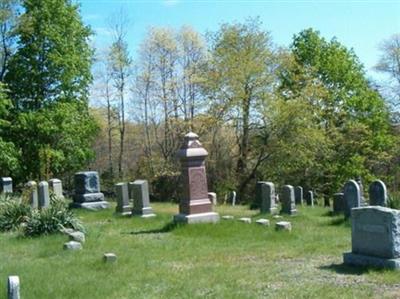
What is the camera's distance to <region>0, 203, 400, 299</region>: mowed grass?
312 inches

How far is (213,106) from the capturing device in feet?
114

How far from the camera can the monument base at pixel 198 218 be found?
1504 cm

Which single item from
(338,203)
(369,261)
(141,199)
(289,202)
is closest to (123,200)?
(141,199)

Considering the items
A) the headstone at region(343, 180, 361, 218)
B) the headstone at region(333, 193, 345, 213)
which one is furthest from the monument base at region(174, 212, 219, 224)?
the headstone at region(333, 193, 345, 213)

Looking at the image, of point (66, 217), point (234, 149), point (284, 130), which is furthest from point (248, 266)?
point (234, 149)

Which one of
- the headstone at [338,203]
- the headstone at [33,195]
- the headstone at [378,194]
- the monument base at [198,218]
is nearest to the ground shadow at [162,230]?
the monument base at [198,218]

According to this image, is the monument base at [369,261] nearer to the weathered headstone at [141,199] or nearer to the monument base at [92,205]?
the weathered headstone at [141,199]

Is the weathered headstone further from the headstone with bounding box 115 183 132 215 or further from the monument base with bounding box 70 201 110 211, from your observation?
the monument base with bounding box 70 201 110 211

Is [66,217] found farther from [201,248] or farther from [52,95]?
[52,95]

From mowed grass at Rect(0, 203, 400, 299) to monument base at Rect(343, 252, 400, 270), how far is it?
185mm

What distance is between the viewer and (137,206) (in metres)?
18.8

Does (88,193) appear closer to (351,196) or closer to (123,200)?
(123,200)

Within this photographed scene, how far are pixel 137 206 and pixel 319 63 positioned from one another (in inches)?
916

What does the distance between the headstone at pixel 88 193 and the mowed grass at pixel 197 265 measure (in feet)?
21.2
